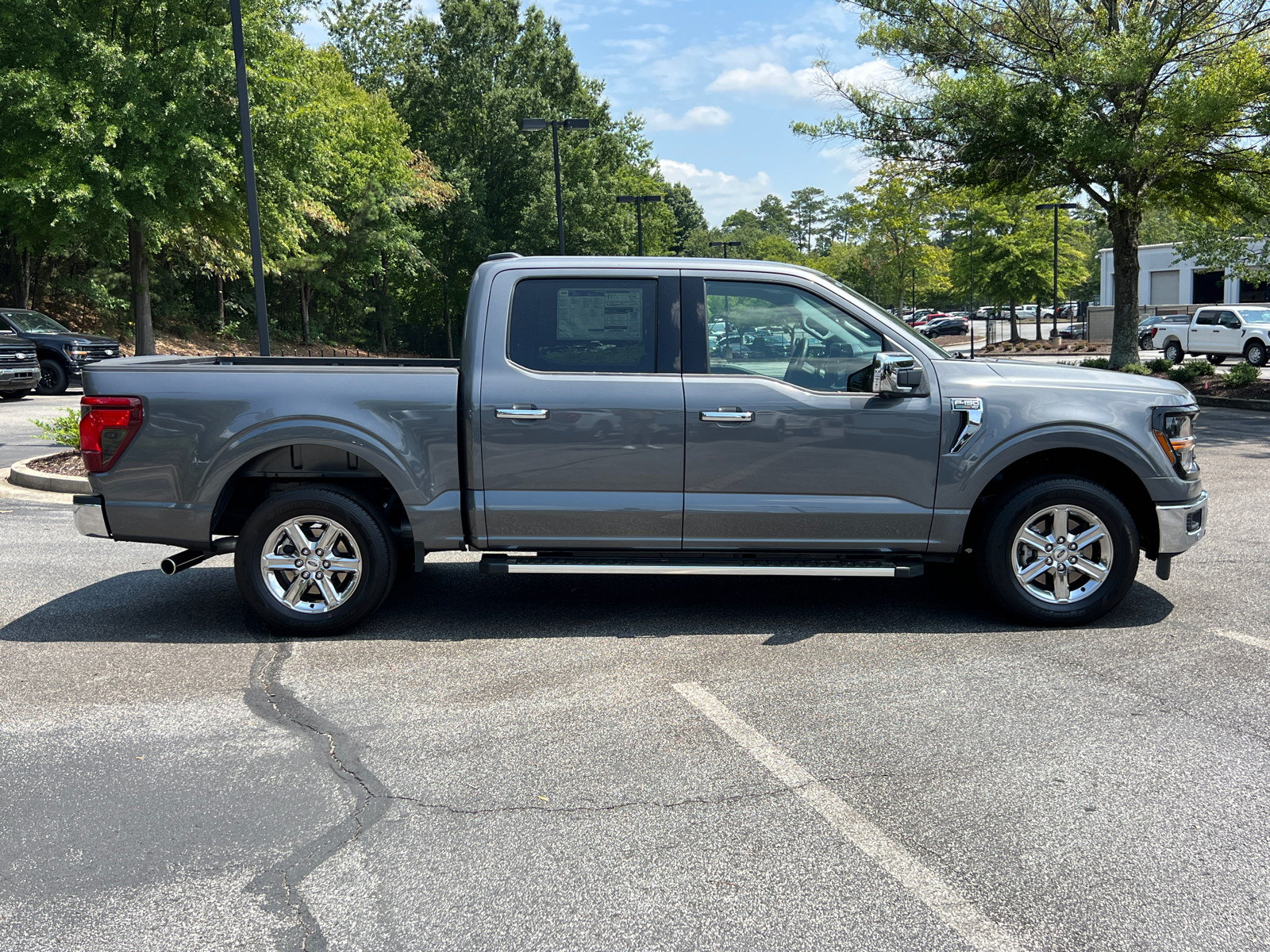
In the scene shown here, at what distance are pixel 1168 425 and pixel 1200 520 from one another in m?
0.58

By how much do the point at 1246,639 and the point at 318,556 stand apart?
500 cm

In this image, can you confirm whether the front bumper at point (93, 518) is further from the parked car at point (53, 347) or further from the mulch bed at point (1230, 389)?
the mulch bed at point (1230, 389)

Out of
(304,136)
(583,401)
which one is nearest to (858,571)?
(583,401)

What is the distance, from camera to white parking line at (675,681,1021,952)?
2.90 meters

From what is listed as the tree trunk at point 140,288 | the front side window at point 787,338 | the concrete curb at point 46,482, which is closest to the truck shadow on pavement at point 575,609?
the front side window at point 787,338

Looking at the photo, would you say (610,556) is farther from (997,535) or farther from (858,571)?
(997,535)

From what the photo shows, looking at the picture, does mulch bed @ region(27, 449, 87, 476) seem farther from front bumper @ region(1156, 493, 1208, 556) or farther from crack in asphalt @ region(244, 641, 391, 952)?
front bumper @ region(1156, 493, 1208, 556)

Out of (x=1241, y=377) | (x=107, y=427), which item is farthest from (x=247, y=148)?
(x=1241, y=377)

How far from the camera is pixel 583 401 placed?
5477mm

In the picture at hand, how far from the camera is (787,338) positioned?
18.4ft

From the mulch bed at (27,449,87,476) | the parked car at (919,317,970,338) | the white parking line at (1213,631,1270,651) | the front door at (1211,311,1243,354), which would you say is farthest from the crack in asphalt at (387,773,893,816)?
the parked car at (919,317,970,338)

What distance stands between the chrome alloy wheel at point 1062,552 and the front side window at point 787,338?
1260 mm

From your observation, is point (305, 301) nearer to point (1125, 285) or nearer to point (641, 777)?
point (1125, 285)

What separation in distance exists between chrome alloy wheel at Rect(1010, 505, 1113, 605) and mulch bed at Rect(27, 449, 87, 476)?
9493mm
